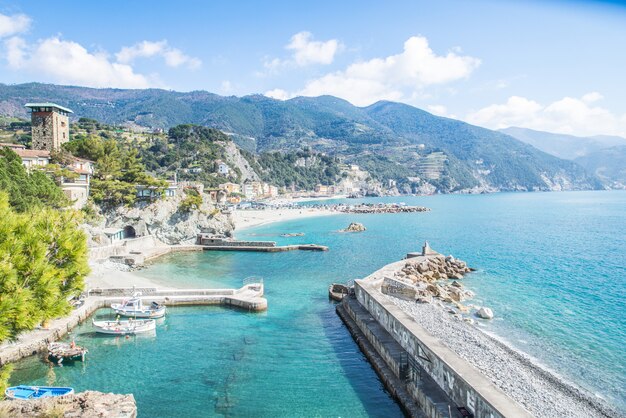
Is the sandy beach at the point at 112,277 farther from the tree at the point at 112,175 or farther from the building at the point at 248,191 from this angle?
the building at the point at 248,191

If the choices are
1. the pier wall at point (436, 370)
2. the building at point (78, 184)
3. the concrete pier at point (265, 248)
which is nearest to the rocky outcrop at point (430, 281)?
the pier wall at point (436, 370)

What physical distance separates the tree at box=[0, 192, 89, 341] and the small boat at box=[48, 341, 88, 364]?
2.12m

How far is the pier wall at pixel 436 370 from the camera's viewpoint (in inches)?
408

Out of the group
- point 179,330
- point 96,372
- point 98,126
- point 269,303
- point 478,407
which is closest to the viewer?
point 478,407

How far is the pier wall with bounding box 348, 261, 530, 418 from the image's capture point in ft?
34.0

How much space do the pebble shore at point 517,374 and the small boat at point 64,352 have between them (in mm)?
14682

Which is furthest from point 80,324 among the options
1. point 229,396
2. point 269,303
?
point 229,396

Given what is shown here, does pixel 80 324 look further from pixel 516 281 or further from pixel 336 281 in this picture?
pixel 516 281

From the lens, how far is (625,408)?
14.4 metres

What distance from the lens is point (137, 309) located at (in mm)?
22312

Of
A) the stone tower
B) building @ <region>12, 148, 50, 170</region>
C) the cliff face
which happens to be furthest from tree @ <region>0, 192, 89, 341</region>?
the stone tower

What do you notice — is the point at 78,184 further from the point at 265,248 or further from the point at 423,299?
the point at 423,299

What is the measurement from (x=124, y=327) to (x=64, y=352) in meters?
3.30

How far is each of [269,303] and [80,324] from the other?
1000cm
